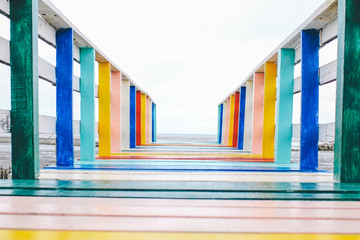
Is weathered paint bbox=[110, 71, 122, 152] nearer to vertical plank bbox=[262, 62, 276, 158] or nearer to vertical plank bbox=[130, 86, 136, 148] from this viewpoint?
vertical plank bbox=[130, 86, 136, 148]

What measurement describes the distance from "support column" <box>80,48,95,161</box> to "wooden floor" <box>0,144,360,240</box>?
1.10m

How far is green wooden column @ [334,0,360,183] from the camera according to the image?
173cm

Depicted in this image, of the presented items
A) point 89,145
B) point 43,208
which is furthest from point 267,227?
point 89,145

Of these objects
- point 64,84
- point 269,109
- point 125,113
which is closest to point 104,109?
point 64,84

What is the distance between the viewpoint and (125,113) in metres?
4.72

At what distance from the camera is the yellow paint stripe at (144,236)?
87 centimetres

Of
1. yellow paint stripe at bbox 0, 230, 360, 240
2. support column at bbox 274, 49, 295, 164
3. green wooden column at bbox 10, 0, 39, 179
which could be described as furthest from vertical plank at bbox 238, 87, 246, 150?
yellow paint stripe at bbox 0, 230, 360, 240

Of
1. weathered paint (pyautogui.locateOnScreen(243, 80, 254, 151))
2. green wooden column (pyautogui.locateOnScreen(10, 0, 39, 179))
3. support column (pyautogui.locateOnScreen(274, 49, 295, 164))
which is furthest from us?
weathered paint (pyautogui.locateOnScreen(243, 80, 254, 151))

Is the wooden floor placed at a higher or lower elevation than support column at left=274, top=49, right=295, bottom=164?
lower

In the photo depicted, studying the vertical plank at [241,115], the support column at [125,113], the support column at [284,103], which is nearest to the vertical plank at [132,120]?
the support column at [125,113]

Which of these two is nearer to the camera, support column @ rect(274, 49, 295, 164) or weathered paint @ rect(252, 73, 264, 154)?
support column @ rect(274, 49, 295, 164)

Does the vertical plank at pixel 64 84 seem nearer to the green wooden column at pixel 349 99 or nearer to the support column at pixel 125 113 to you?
the green wooden column at pixel 349 99

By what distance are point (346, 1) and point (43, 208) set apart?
6.73 feet

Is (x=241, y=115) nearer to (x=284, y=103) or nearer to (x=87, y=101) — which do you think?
(x=284, y=103)
